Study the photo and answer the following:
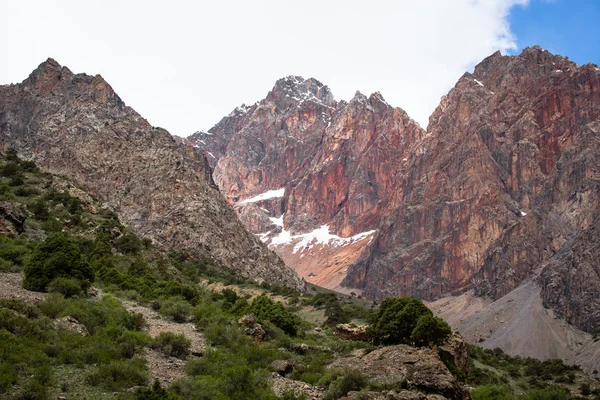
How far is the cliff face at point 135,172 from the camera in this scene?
9300 cm

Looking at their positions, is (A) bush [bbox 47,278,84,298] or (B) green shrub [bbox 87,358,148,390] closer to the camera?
(B) green shrub [bbox 87,358,148,390]

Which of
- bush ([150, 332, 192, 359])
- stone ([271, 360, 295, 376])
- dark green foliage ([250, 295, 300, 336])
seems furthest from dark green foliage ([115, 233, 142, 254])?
stone ([271, 360, 295, 376])

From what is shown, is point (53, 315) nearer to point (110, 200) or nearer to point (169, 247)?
point (169, 247)

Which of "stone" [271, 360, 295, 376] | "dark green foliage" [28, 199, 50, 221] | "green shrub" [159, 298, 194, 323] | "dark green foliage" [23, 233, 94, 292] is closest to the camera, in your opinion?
"stone" [271, 360, 295, 376]

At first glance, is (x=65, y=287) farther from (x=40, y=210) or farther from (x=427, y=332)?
(x=40, y=210)

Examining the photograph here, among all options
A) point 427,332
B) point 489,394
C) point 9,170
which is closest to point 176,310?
point 427,332

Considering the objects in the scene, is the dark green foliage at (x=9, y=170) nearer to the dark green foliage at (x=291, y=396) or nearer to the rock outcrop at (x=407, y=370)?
the rock outcrop at (x=407, y=370)

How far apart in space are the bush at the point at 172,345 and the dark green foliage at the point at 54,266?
8.13 meters

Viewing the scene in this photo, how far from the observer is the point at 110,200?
94938mm

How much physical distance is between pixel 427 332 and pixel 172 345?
1664 cm

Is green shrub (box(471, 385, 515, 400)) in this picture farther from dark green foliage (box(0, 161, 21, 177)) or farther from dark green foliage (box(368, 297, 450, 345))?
dark green foliage (box(0, 161, 21, 177))

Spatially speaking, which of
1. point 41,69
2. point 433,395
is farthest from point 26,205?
point 41,69

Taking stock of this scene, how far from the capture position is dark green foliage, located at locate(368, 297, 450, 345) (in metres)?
35.9

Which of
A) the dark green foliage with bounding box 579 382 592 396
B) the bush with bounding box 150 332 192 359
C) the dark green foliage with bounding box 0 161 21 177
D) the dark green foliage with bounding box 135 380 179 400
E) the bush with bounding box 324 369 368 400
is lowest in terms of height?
the dark green foliage with bounding box 579 382 592 396
